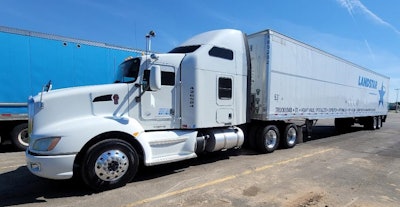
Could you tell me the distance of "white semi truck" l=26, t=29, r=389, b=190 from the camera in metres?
5.08

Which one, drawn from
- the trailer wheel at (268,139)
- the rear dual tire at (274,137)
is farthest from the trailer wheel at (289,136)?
the trailer wheel at (268,139)

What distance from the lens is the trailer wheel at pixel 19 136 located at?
29.3ft

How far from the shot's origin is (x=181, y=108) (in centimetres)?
675

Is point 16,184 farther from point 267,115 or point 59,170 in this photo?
point 267,115

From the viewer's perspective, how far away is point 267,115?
8688mm

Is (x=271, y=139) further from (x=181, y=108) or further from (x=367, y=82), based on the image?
(x=367, y=82)

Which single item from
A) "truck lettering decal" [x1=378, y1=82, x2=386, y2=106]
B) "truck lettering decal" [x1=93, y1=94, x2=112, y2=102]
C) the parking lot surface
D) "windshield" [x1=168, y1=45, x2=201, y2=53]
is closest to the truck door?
"truck lettering decal" [x1=93, y1=94, x2=112, y2=102]

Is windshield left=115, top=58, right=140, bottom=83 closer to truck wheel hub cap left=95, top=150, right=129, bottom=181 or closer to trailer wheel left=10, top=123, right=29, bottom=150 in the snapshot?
truck wheel hub cap left=95, top=150, right=129, bottom=181

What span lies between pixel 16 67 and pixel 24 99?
0.98 metres

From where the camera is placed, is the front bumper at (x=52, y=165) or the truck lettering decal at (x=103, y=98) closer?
the front bumper at (x=52, y=165)

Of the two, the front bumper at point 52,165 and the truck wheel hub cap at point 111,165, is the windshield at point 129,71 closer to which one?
the truck wheel hub cap at point 111,165

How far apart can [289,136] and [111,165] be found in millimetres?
6601

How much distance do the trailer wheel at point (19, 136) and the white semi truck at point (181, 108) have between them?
14.3 ft

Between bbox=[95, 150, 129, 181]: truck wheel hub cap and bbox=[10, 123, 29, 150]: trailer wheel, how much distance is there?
5325mm
